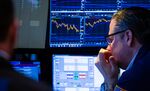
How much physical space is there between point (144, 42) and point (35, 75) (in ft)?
3.11

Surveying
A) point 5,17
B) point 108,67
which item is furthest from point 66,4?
point 5,17

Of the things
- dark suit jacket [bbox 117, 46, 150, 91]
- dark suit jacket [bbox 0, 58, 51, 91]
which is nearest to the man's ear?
dark suit jacket [bbox 117, 46, 150, 91]

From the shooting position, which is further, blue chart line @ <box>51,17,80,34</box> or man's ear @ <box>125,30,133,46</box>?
blue chart line @ <box>51,17,80,34</box>

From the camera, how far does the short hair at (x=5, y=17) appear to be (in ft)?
3.69

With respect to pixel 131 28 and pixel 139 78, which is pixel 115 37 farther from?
pixel 139 78

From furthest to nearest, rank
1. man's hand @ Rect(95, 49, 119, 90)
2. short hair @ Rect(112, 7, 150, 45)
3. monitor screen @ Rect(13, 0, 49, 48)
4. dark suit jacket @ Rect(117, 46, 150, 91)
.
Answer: monitor screen @ Rect(13, 0, 49, 48), man's hand @ Rect(95, 49, 119, 90), short hair @ Rect(112, 7, 150, 45), dark suit jacket @ Rect(117, 46, 150, 91)

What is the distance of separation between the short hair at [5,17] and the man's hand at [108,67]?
1.14 meters

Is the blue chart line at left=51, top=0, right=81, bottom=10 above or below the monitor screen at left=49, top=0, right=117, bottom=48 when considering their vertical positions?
above

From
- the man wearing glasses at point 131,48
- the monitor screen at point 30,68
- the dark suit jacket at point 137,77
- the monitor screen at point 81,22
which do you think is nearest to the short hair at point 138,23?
the man wearing glasses at point 131,48

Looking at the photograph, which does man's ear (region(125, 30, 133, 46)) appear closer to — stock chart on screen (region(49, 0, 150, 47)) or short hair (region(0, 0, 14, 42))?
stock chart on screen (region(49, 0, 150, 47))

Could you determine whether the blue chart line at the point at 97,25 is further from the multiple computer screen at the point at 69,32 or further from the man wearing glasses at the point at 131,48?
the man wearing glasses at the point at 131,48

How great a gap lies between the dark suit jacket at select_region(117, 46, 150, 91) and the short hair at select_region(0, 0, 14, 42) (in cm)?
85

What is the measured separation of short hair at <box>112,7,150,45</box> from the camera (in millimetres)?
1992

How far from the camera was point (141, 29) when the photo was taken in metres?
2.00
